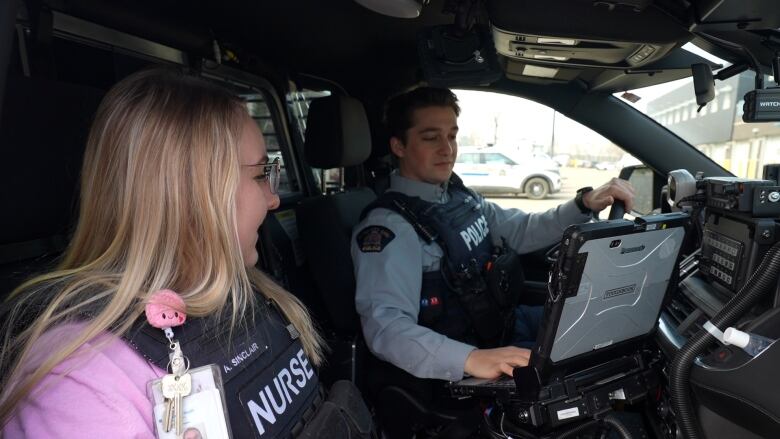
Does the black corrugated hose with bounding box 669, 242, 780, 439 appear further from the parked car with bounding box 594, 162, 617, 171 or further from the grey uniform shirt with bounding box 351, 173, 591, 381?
the parked car with bounding box 594, 162, 617, 171

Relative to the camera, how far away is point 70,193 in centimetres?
116

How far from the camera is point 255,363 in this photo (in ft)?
3.09

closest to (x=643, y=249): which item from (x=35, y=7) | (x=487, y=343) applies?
(x=487, y=343)

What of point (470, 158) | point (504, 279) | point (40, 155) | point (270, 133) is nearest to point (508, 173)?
point (470, 158)

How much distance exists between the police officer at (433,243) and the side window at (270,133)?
91cm

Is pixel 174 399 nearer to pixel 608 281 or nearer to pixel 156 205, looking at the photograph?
pixel 156 205

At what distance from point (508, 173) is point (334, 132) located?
4.64m

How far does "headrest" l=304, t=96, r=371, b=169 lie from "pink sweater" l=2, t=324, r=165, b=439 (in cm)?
148

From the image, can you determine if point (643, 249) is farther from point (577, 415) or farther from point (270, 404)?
point (270, 404)

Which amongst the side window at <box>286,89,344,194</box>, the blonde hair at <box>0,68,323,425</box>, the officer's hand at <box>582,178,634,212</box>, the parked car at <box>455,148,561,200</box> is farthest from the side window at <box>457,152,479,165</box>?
the blonde hair at <box>0,68,323,425</box>

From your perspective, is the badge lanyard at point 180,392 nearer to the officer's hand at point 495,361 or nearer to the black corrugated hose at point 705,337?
the officer's hand at point 495,361

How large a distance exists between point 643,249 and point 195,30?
176 cm

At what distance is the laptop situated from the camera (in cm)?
107

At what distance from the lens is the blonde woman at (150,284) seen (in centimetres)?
69
